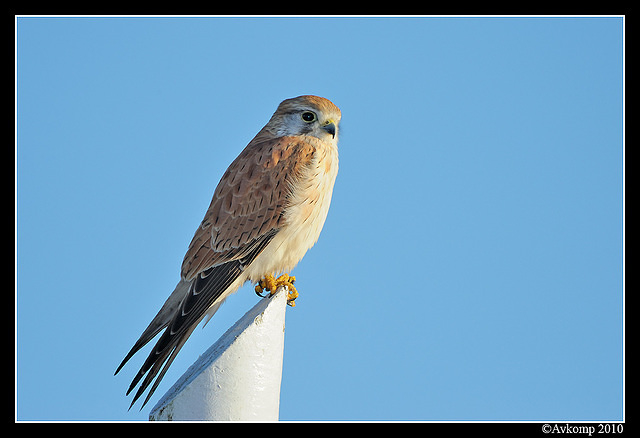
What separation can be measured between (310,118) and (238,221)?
3.17ft

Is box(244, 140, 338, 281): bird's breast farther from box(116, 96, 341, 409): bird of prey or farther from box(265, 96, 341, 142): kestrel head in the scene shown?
box(265, 96, 341, 142): kestrel head

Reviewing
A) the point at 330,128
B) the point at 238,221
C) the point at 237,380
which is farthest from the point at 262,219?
the point at 237,380

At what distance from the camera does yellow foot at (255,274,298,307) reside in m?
4.11

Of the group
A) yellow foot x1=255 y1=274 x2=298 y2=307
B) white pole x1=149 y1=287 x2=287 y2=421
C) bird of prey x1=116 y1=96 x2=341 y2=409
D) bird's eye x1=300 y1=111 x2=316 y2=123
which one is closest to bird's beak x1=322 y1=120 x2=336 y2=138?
bird of prey x1=116 y1=96 x2=341 y2=409

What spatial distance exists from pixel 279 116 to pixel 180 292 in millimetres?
1532

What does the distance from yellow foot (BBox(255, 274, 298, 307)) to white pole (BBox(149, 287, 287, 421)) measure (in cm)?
82

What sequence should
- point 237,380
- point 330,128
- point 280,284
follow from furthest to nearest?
point 330,128 → point 280,284 → point 237,380

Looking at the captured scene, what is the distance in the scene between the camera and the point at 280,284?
166 inches

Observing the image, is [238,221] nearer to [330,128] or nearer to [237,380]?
[330,128]

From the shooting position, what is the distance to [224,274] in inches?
160

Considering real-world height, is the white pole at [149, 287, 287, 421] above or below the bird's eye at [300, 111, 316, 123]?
below

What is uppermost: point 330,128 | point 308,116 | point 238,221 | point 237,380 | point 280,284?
point 308,116

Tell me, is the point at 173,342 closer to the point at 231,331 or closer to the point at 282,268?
the point at 231,331
